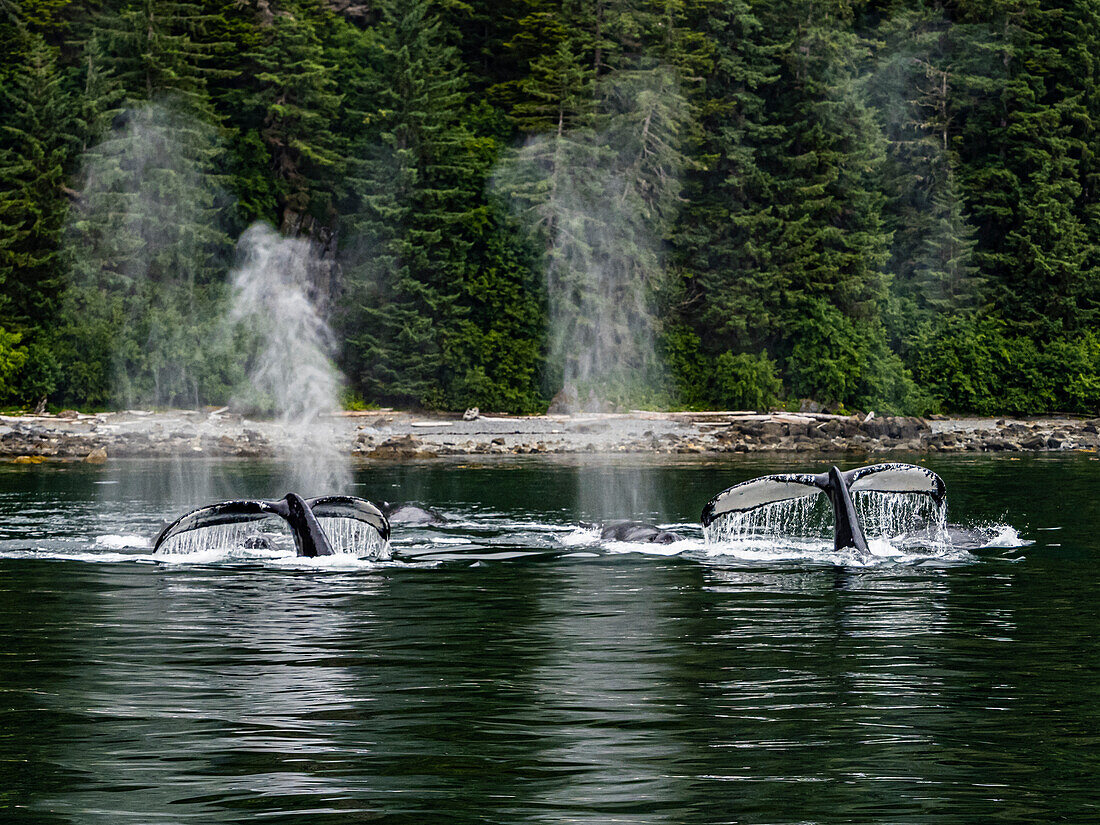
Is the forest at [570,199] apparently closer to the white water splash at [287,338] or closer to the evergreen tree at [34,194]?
the evergreen tree at [34,194]

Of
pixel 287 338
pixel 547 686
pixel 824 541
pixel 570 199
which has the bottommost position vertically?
pixel 547 686

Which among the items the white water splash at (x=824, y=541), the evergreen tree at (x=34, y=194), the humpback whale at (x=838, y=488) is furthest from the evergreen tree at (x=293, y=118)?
the humpback whale at (x=838, y=488)

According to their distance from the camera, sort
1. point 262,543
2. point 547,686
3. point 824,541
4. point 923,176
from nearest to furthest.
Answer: point 547,686 < point 262,543 < point 824,541 < point 923,176

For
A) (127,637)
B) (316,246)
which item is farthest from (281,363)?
(127,637)


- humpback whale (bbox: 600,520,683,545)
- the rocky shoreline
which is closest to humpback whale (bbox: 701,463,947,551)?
humpback whale (bbox: 600,520,683,545)

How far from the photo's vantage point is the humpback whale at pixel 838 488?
2152 cm

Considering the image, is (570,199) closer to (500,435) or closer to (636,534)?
(500,435)

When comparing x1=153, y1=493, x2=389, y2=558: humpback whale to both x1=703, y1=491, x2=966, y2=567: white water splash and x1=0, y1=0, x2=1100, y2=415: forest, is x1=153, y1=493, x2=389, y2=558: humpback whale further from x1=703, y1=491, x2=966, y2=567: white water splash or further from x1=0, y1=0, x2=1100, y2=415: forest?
x1=0, y1=0, x2=1100, y2=415: forest

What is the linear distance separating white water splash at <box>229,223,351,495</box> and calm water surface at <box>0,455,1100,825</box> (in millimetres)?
37493

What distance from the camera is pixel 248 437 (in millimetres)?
58500

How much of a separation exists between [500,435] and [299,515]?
4064 cm

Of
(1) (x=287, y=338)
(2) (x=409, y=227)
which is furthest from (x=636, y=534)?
(1) (x=287, y=338)

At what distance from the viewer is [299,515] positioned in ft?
71.3

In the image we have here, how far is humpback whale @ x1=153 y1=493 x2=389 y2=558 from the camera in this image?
20109mm
